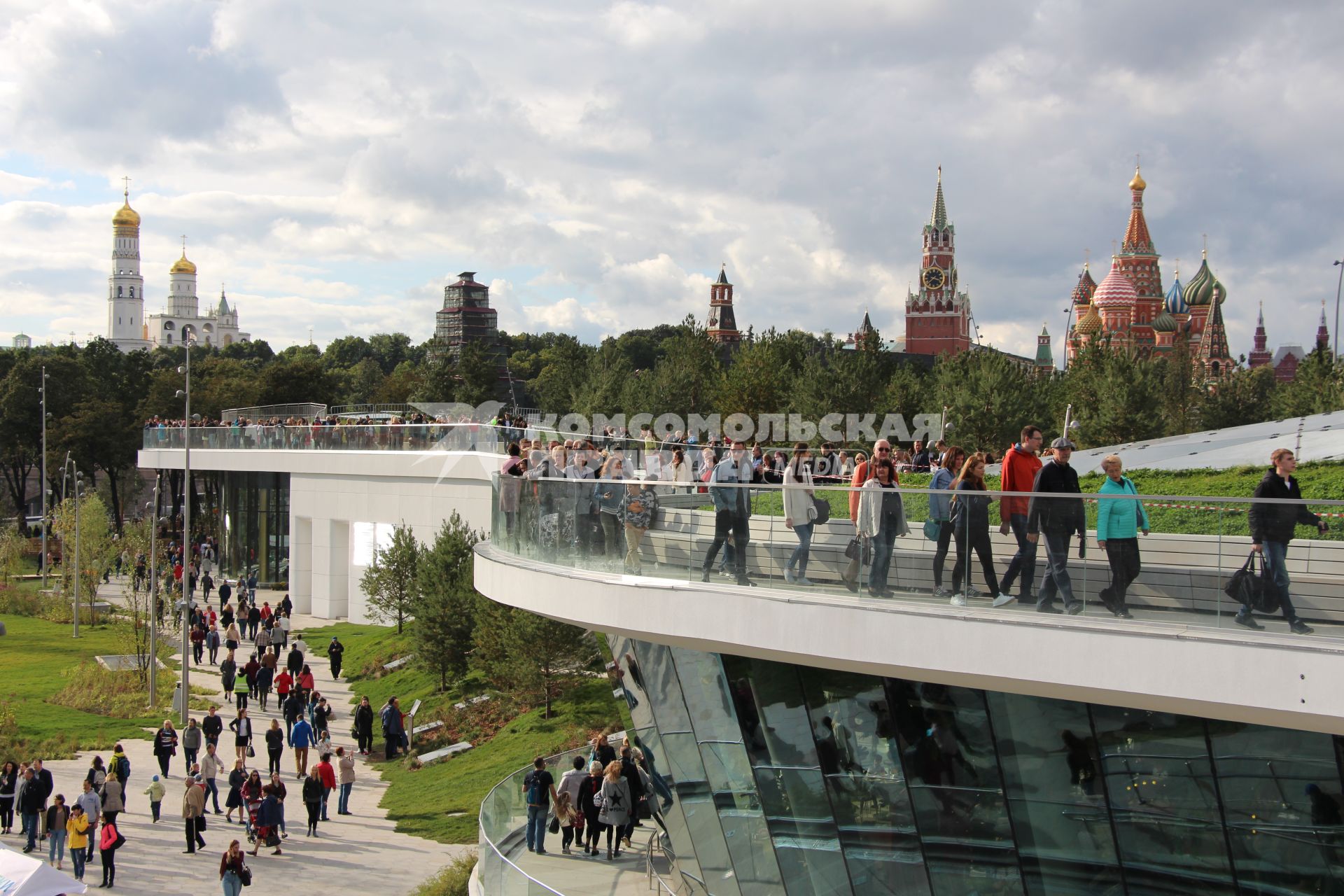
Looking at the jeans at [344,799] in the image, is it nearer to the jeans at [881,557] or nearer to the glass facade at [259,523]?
the jeans at [881,557]

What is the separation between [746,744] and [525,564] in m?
3.65

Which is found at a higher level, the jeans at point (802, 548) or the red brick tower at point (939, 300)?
the red brick tower at point (939, 300)

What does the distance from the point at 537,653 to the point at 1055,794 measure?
1800 centimetres

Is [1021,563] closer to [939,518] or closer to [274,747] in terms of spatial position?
[939,518]

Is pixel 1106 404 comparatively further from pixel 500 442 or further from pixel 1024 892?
pixel 1024 892

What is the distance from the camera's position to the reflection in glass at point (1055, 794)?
34.4 ft

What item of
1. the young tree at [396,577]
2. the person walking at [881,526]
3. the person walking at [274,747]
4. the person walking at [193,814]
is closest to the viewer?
the person walking at [881,526]

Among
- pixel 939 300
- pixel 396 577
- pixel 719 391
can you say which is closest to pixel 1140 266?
pixel 939 300

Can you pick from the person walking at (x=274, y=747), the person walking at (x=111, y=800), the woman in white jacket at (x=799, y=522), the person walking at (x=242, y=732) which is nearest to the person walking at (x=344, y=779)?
the person walking at (x=274, y=747)

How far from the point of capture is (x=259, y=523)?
55.2 meters

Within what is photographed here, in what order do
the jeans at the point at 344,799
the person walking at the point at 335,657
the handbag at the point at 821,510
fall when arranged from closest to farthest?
the handbag at the point at 821,510, the jeans at the point at 344,799, the person walking at the point at 335,657

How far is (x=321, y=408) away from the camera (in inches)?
2174

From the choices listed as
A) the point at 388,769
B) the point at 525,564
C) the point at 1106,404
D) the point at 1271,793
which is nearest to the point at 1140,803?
the point at 1271,793

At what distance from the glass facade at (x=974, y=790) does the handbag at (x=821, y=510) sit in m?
1.81
